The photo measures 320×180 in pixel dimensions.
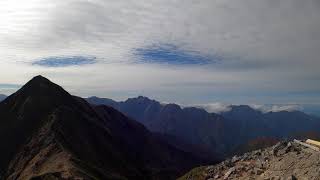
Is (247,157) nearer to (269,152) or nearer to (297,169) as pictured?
(269,152)

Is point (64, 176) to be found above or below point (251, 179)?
below

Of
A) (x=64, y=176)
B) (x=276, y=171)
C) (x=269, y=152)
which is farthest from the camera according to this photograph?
(x=64, y=176)

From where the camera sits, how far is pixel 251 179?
198 feet

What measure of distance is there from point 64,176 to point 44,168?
130 feet

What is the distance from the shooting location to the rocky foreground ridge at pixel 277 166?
190 ft

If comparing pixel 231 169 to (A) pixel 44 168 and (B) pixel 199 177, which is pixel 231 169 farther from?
(A) pixel 44 168

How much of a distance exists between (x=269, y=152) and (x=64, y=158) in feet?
471

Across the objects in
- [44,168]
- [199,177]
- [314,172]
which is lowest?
[44,168]

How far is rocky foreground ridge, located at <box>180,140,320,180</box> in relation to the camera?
57834 mm

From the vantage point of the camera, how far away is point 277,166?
61.9 m

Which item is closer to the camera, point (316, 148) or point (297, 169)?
point (297, 169)

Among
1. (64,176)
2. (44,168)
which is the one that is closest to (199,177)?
(64,176)

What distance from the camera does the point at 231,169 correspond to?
2653 inches

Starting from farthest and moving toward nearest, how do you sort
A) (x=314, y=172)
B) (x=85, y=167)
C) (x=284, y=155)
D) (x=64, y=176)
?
(x=85, y=167) → (x=64, y=176) → (x=284, y=155) → (x=314, y=172)
